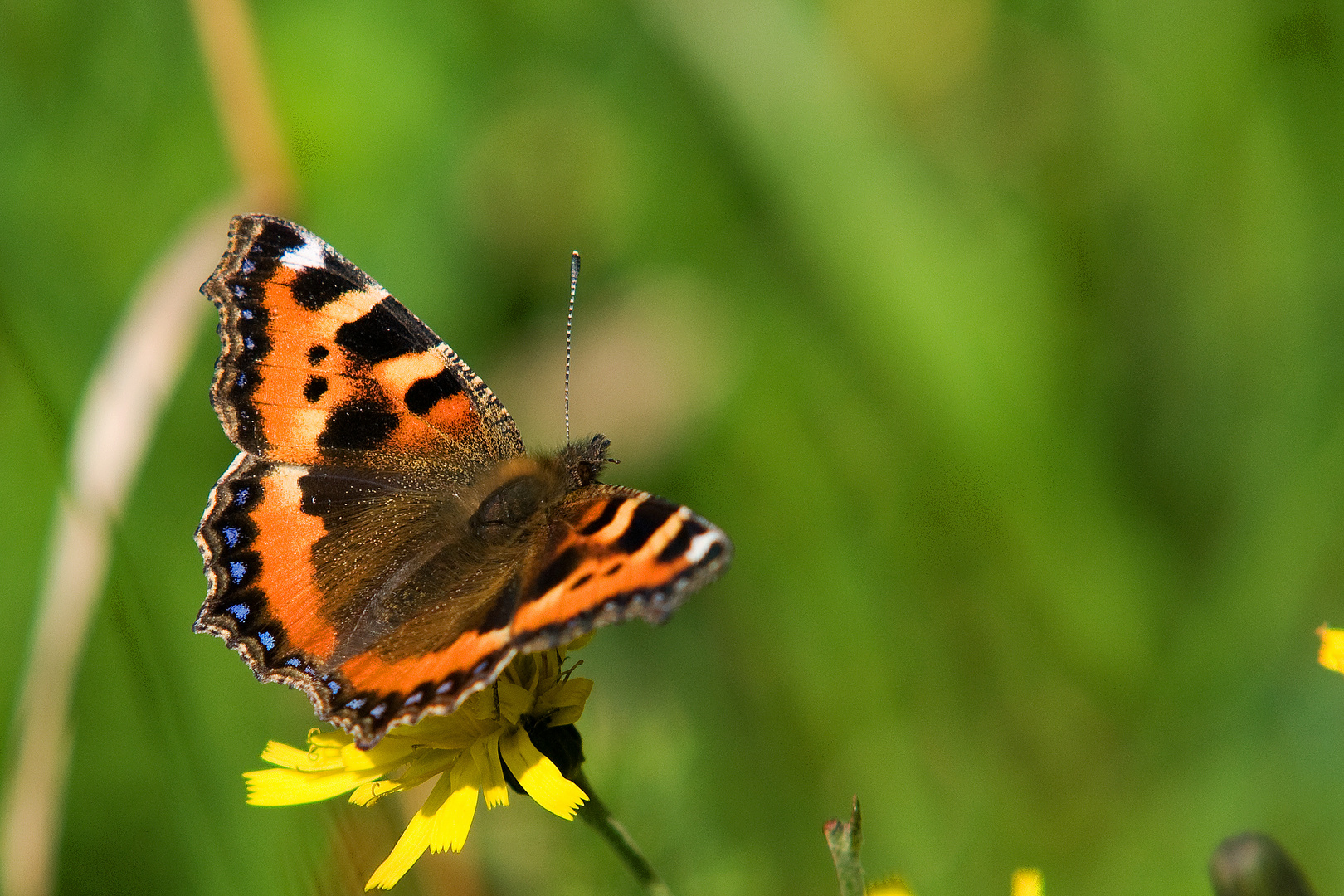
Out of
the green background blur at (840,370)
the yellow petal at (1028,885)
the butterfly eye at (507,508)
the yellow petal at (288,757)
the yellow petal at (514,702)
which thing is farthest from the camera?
the green background blur at (840,370)

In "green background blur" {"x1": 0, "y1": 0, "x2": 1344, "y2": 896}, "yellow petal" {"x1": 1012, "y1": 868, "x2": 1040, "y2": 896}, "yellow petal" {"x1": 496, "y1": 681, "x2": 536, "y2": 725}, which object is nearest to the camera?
"yellow petal" {"x1": 1012, "y1": 868, "x2": 1040, "y2": 896}

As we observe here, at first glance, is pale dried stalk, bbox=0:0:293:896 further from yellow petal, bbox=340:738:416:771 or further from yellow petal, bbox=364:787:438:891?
yellow petal, bbox=364:787:438:891

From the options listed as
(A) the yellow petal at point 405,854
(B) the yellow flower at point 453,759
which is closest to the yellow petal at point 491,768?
(B) the yellow flower at point 453,759

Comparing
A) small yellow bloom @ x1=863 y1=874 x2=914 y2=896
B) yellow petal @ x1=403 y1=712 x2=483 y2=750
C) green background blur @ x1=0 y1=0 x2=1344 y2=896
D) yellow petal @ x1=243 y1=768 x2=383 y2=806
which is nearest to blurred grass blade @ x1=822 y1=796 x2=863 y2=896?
small yellow bloom @ x1=863 y1=874 x2=914 y2=896

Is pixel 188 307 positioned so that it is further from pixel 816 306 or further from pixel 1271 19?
pixel 1271 19

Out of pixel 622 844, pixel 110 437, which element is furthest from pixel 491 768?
pixel 110 437

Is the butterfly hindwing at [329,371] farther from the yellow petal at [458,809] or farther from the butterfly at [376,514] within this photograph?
the yellow petal at [458,809]
